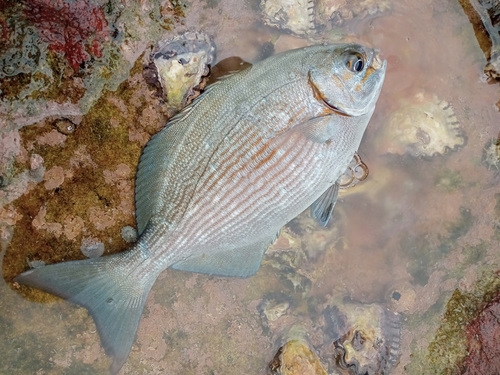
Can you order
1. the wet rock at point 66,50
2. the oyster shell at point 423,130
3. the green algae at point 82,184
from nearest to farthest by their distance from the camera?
the wet rock at point 66,50 → the green algae at point 82,184 → the oyster shell at point 423,130

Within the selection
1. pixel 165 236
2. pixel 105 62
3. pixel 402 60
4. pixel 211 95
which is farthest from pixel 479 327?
pixel 105 62

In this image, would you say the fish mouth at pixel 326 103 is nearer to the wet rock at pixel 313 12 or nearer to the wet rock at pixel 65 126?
the wet rock at pixel 313 12

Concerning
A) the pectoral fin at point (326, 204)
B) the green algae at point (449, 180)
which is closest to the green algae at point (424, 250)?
the green algae at point (449, 180)

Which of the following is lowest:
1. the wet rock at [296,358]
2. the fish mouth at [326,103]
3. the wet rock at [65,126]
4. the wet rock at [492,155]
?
the wet rock at [296,358]

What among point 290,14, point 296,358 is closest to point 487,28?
point 290,14

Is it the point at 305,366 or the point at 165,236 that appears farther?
the point at 305,366

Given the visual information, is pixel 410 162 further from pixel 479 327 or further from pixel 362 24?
pixel 479 327

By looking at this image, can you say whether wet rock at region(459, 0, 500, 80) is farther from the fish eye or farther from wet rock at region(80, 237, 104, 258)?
wet rock at region(80, 237, 104, 258)

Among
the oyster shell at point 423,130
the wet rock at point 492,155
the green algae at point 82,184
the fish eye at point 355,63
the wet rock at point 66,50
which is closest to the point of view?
the fish eye at point 355,63
